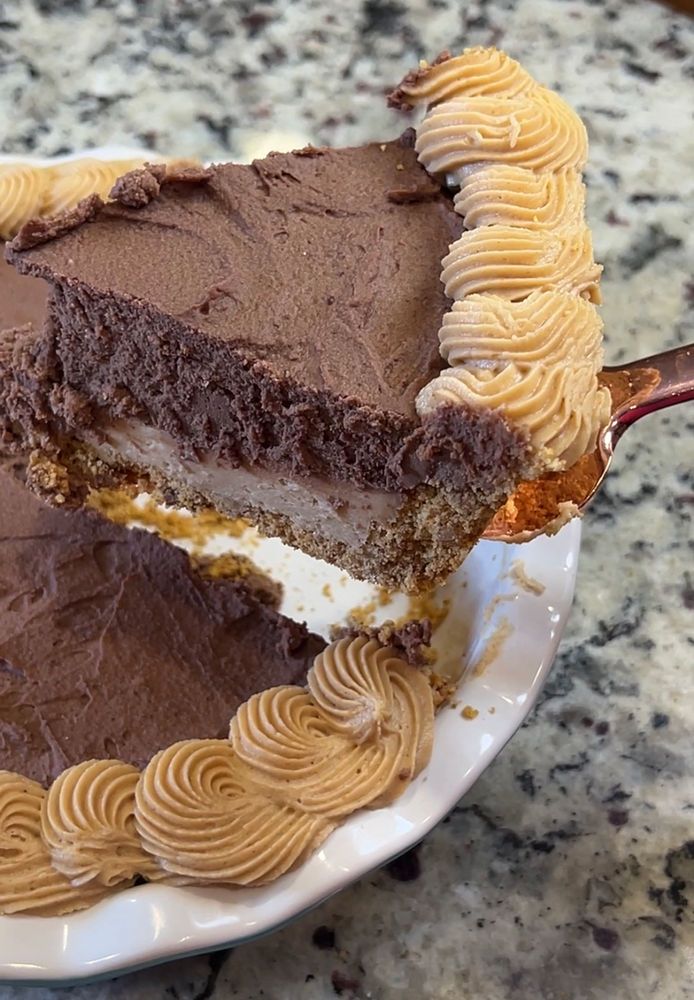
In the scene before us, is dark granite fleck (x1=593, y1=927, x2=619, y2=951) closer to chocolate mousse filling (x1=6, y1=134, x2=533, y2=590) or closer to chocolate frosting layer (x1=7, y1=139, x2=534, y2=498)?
chocolate mousse filling (x1=6, y1=134, x2=533, y2=590)

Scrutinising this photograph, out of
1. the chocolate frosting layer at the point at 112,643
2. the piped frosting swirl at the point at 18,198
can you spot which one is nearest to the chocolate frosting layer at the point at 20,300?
the piped frosting swirl at the point at 18,198

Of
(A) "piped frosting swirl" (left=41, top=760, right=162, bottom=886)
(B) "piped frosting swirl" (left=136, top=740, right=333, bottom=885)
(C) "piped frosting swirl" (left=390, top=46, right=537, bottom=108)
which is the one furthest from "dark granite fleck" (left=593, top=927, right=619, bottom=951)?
(C) "piped frosting swirl" (left=390, top=46, right=537, bottom=108)

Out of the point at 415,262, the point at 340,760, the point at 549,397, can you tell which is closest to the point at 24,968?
the point at 340,760

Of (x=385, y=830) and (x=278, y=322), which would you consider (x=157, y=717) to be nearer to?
(x=385, y=830)

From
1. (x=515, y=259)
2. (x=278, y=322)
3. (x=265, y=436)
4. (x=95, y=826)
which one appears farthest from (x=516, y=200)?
(x=95, y=826)

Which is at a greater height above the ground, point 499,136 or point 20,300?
point 499,136

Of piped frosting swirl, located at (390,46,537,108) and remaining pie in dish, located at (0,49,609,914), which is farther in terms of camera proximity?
piped frosting swirl, located at (390,46,537,108)

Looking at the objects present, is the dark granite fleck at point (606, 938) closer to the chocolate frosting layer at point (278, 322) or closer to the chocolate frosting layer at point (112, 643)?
the chocolate frosting layer at point (112, 643)
